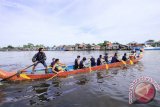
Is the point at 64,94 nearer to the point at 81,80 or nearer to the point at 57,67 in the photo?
the point at 81,80

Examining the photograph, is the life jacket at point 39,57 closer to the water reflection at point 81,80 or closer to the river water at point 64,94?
the river water at point 64,94

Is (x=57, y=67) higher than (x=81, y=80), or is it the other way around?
(x=57, y=67)

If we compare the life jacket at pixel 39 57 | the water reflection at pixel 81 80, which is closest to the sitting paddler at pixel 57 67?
the life jacket at pixel 39 57

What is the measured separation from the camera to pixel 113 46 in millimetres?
A: 101688

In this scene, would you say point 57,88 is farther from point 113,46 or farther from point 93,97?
point 113,46

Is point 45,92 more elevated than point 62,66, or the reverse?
point 62,66

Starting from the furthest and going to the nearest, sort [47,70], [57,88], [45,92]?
[47,70] < [57,88] < [45,92]

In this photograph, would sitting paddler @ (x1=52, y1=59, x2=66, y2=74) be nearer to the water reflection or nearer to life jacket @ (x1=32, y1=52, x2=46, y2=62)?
life jacket @ (x1=32, y1=52, x2=46, y2=62)

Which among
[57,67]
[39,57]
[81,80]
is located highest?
[39,57]

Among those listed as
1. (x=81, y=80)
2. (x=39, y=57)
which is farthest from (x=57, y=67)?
(x=81, y=80)

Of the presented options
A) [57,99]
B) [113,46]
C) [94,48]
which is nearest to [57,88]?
[57,99]

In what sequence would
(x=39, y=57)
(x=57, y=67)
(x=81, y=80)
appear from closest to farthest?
(x=81, y=80)
(x=39, y=57)
(x=57, y=67)

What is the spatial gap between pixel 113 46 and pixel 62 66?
86891 mm

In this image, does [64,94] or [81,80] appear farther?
[81,80]
